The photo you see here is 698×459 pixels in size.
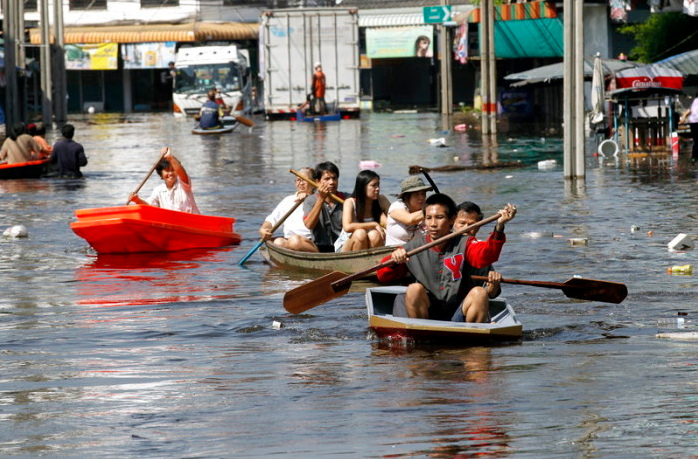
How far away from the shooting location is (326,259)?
1398 centimetres

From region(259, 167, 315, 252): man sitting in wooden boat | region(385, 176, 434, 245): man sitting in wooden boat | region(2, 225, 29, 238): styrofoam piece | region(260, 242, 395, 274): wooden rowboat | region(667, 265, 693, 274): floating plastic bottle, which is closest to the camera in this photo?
region(385, 176, 434, 245): man sitting in wooden boat

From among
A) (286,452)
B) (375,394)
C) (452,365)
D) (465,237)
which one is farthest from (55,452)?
(465,237)

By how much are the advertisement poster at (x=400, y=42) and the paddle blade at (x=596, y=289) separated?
2088 inches

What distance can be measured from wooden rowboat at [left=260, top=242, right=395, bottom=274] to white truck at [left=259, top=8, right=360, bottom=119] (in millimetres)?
35423

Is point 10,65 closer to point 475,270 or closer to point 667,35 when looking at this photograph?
point 667,35

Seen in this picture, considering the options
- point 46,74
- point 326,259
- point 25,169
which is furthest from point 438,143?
point 46,74

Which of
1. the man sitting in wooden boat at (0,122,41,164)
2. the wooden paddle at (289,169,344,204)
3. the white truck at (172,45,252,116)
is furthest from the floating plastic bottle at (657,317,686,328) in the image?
the white truck at (172,45,252,116)

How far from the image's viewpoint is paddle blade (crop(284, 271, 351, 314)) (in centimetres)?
1116

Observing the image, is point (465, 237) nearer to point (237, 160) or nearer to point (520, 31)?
point (237, 160)

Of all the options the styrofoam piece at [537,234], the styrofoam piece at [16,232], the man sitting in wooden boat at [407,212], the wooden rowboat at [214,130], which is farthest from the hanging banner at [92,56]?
the man sitting in wooden boat at [407,212]

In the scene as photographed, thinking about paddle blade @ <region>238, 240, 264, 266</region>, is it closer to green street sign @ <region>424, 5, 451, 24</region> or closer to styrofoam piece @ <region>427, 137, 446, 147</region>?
styrofoam piece @ <region>427, 137, 446, 147</region>

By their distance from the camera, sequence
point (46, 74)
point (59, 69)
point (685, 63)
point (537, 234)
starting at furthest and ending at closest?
point (59, 69) → point (46, 74) → point (685, 63) → point (537, 234)

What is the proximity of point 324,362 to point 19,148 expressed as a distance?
19.0 m

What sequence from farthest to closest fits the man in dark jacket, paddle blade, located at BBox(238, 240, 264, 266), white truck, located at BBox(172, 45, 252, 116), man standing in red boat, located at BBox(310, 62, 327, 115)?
white truck, located at BBox(172, 45, 252, 116) < man standing in red boat, located at BBox(310, 62, 327, 115) < the man in dark jacket < paddle blade, located at BBox(238, 240, 264, 266)
